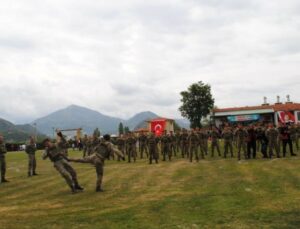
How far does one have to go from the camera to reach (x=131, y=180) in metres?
20.6

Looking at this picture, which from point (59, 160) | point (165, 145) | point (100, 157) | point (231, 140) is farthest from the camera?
point (165, 145)

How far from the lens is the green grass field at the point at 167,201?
11570mm

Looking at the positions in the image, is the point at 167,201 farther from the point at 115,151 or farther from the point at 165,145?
the point at 165,145

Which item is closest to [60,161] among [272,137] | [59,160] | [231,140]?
[59,160]

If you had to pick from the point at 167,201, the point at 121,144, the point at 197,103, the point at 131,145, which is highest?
the point at 197,103

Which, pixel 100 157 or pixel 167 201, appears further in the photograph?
pixel 100 157

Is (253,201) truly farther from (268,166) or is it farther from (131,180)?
(268,166)

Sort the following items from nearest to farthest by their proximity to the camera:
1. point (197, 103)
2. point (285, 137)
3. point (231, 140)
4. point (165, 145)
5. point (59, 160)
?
point (59, 160) < point (285, 137) < point (231, 140) < point (165, 145) < point (197, 103)

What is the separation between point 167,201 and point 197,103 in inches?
2945

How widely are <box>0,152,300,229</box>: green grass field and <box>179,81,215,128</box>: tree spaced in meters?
66.2

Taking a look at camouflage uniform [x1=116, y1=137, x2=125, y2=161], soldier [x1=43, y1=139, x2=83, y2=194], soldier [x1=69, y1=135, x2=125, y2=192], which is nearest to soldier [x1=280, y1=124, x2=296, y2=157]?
camouflage uniform [x1=116, y1=137, x2=125, y2=161]

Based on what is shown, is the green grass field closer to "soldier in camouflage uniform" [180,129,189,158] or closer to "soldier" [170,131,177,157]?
"soldier in camouflage uniform" [180,129,189,158]

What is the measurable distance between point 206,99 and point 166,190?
72.6m

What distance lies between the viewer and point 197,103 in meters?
88.6
